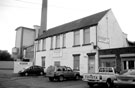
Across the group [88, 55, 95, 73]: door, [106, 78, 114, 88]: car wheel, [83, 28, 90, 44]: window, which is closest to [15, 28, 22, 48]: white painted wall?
[83, 28, 90, 44]: window

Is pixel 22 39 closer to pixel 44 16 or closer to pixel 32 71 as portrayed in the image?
pixel 44 16

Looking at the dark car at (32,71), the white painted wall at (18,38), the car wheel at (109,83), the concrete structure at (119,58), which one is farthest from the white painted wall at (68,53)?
the white painted wall at (18,38)

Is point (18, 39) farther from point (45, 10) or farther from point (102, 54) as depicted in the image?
point (102, 54)

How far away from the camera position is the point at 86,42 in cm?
2345

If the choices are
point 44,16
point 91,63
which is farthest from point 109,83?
point 44,16

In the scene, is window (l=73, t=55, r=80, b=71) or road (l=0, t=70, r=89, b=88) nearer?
road (l=0, t=70, r=89, b=88)

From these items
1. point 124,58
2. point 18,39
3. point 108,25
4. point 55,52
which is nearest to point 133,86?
point 124,58

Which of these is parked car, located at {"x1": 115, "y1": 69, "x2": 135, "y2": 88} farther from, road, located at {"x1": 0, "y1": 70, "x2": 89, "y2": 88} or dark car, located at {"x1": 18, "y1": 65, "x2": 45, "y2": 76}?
dark car, located at {"x1": 18, "y1": 65, "x2": 45, "y2": 76}

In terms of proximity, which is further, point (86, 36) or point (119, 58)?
point (86, 36)

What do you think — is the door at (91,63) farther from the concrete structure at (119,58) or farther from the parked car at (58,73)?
the parked car at (58,73)

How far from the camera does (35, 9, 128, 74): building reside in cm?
2206

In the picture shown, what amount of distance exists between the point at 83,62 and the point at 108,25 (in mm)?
6447

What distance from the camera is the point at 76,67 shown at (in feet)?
80.3

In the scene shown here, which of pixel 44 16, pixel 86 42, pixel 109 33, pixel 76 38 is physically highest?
pixel 44 16
